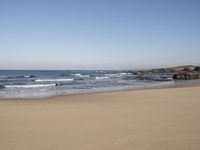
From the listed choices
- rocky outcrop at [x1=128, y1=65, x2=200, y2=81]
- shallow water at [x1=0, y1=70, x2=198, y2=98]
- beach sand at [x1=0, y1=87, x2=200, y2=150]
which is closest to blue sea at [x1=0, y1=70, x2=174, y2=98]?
shallow water at [x1=0, y1=70, x2=198, y2=98]

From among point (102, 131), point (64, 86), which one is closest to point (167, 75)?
point (64, 86)

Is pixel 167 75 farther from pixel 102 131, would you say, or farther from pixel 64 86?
pixel 102 131

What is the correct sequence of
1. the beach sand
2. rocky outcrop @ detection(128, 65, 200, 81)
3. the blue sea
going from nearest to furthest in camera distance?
the beach sand < the blue sea < rocky outcrop @ detection(128, 65, 200, 81)

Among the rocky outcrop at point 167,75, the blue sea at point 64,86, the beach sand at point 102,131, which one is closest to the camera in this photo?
the beach sand at point 102,131

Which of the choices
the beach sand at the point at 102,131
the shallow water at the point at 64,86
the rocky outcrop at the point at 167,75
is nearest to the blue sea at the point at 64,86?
the shallow water at the point at 64,86

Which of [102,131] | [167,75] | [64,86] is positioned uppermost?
[102,131]

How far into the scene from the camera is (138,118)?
7.57 metres

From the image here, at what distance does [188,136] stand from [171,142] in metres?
0.65

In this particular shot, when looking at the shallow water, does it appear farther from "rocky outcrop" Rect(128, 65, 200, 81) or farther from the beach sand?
the beach sand

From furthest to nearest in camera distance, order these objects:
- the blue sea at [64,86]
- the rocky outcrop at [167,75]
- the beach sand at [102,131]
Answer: the rocky outcrop at [167,75] < the blue sea at [64,86] < the beach sand at [102,131]

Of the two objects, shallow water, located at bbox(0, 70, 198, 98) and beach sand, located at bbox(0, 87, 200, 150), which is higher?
beach sand, located at bbox(0, 87, 200, 150)

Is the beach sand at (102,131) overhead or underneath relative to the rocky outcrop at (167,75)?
overhead

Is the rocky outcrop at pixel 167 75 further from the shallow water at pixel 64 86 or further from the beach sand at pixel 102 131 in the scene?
the beach sand at pixel 102 131

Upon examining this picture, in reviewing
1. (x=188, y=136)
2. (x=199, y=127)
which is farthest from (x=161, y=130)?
(x=199, y=127)
